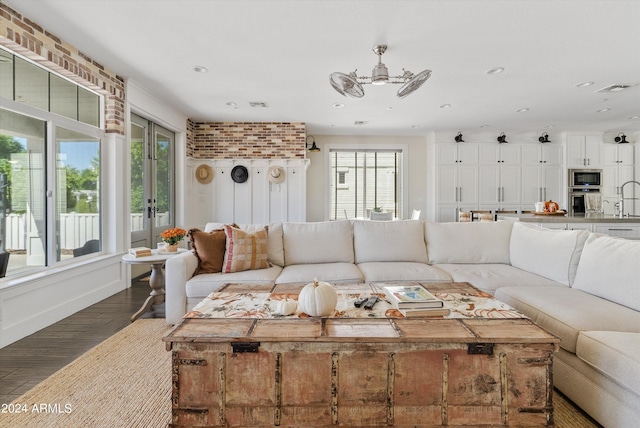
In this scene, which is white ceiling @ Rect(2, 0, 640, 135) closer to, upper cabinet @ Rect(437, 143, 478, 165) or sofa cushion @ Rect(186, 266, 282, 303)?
upper cabinet @ Rect(437, 143, 478, 165)

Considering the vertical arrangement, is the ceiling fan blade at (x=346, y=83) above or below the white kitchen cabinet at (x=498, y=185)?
above

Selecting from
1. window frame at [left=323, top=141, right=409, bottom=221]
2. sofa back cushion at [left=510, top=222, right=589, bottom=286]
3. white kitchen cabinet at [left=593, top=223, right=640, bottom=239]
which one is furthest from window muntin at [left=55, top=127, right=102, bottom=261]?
white kitchen cabinet at [left=593, top=223, right=640, bottom=239]

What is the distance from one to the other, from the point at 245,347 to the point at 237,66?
9.87 feet

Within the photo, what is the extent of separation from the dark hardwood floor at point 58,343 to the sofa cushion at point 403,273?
205cm

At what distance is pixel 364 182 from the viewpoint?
284 inches

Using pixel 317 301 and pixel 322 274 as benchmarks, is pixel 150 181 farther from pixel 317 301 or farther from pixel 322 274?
pixel 317 301

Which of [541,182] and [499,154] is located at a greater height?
[499,154]

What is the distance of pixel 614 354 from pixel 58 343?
137 inches

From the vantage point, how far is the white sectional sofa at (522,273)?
4.76ft

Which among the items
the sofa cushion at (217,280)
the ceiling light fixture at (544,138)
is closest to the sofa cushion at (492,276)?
the sofa cushion at (217,280)

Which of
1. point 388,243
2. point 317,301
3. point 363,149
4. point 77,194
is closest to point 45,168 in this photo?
point 77,194

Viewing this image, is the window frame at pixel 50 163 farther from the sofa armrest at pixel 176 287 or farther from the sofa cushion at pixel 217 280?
the sofa cushion at pixel 217 280

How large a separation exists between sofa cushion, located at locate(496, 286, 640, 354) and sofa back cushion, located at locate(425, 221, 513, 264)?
0.93 meters

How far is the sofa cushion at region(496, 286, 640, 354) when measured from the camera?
64.3 inches
